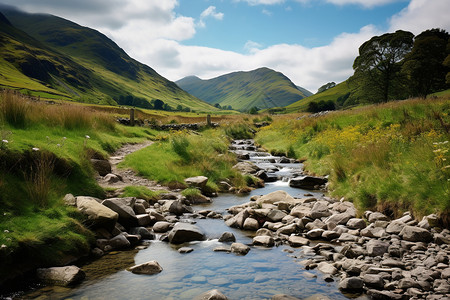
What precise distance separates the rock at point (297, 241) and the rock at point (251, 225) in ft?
4.91

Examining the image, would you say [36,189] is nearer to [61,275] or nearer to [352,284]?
[61,275]

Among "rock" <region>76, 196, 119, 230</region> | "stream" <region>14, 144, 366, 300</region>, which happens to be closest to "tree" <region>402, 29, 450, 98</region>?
"stream" <region>14, 144, 366, 300</region>

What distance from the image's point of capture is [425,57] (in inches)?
1768

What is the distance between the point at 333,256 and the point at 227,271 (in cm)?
233

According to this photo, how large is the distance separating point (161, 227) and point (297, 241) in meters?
3.90

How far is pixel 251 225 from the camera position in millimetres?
9289

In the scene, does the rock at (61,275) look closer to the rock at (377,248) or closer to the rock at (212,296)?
the rock at (212,296)

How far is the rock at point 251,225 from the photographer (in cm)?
928

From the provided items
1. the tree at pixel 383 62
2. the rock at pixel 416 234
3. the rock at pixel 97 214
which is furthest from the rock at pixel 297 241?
the tree at pixel 383 62

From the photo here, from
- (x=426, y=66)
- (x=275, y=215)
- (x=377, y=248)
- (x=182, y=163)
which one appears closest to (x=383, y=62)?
(x=426, y=66)

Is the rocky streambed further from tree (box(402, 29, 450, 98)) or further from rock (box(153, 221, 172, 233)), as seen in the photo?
tree (box(402, 29, 450, 98))

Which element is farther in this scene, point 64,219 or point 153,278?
point 64,219

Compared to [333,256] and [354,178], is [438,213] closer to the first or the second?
[333,256]

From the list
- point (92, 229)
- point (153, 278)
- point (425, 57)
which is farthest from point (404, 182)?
point (425, 57)
